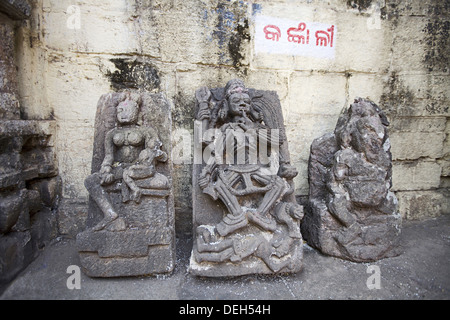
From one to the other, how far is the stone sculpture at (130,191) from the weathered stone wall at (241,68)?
0.57 metres

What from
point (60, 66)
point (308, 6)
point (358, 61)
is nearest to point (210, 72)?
point (308, 6)

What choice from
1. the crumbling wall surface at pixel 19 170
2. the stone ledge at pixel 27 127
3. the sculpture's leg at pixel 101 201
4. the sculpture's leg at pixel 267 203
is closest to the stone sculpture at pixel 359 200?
the sculpture's leg at pixel 267 203

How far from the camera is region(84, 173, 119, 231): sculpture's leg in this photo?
2.19m

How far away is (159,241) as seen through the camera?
221 cm

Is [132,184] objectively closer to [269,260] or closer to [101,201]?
[101,201]

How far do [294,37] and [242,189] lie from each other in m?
2.08

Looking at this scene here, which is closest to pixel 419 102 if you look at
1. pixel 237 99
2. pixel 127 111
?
pixel 237 99

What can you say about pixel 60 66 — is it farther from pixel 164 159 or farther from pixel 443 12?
pixel 443 12

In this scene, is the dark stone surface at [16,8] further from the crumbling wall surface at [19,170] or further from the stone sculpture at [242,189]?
the stone sculpture at [242,189]

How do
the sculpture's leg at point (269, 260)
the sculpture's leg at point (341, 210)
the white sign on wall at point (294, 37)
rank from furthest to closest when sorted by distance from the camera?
the white sign on wall at point (294, 37)
the sculpture's leg at point (341, 210)
the sculpture's leg at point (269, 260)

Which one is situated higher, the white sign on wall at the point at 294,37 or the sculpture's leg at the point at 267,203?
the white sign on wall at the point at 294,37

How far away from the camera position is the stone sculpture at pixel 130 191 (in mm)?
2164

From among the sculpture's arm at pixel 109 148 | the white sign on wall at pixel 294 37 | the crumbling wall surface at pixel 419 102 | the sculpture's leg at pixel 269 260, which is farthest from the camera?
the crumbling wall surface at pixel 419 102

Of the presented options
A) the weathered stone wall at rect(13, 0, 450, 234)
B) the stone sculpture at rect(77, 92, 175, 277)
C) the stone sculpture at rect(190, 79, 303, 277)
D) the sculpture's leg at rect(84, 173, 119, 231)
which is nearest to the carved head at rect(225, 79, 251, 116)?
the stone sculpture at rect(190, 79, 303, 277)
